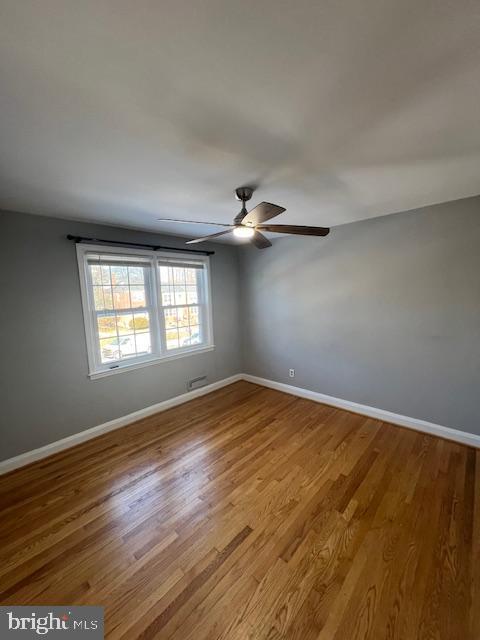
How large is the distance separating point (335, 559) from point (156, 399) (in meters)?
2.57

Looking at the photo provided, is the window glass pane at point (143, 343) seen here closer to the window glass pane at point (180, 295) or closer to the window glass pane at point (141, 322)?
the window glass pane at point (141, 322)

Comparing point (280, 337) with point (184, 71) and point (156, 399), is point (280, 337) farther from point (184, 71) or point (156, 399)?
point (184, 71)

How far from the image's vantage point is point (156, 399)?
3402 mm

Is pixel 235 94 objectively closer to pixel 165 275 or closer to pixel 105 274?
pixel 105 274

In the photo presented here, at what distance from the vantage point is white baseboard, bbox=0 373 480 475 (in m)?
2.48


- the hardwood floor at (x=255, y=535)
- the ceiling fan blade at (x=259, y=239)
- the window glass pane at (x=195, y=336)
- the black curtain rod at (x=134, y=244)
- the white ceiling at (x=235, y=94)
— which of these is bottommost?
the hardwood floor at (x=255, y=535)

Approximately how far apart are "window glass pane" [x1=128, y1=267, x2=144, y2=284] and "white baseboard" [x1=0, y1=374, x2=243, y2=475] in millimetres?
1645

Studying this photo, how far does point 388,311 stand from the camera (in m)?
2.90

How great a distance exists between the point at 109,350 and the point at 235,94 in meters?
2.81

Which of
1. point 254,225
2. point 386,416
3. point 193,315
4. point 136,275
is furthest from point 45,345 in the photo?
point 386,416

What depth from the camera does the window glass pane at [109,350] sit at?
2959 millimetres

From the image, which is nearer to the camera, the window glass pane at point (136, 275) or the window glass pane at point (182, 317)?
the window glass pane at point (136, 275)

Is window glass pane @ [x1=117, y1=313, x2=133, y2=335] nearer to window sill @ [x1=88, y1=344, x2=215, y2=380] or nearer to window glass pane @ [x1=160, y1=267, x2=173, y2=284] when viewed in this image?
window sill @ [x1=88, y1=344, x2=215, y2=380]

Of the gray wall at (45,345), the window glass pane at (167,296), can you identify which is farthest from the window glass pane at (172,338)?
the gray wall at (45,345)
